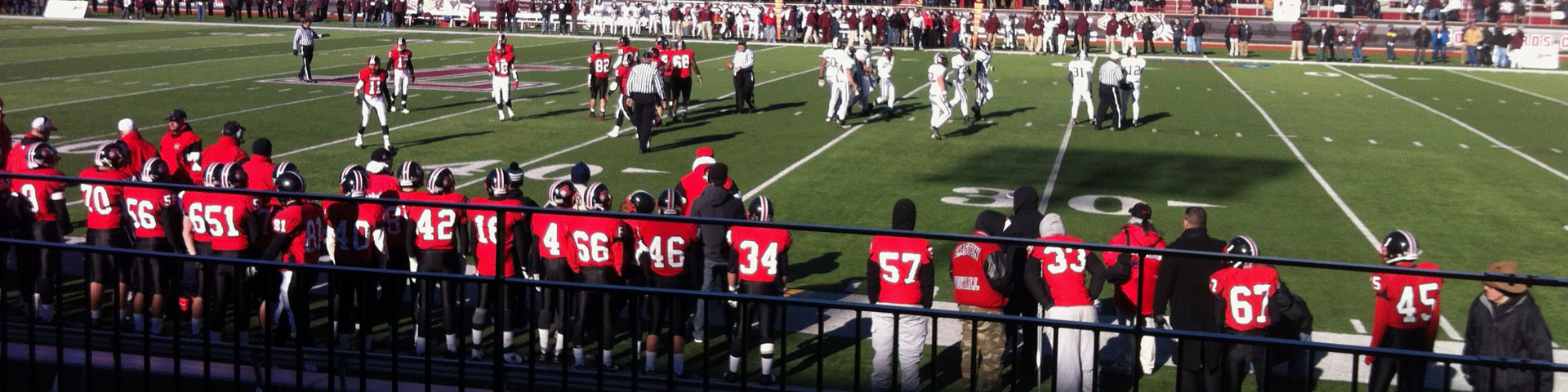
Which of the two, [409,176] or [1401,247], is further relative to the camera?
[409,176]

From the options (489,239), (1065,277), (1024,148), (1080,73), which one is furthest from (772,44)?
(1065,277)

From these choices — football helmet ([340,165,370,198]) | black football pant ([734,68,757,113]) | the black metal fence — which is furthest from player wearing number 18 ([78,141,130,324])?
black football pant ([734,68,757,113])

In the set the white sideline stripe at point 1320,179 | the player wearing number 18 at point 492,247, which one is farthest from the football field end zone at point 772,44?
the player wearing number 18 at point 492,247

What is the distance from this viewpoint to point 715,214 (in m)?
9.77

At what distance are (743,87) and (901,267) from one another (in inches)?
731

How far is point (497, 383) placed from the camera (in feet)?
18.5

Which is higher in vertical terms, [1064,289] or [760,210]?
[760,210]

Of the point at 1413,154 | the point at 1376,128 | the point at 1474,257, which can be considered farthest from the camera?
the point at 1376,128

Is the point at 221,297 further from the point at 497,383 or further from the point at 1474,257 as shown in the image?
the point at 1474,257

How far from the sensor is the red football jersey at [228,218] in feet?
30.6

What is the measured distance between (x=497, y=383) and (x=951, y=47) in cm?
4758

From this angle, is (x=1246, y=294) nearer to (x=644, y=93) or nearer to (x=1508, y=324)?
(x=1508, y=324)

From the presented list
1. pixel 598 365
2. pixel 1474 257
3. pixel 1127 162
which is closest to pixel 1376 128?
pixel 1127 162

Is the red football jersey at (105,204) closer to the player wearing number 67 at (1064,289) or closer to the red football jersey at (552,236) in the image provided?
the red football jersey at (552,236)
